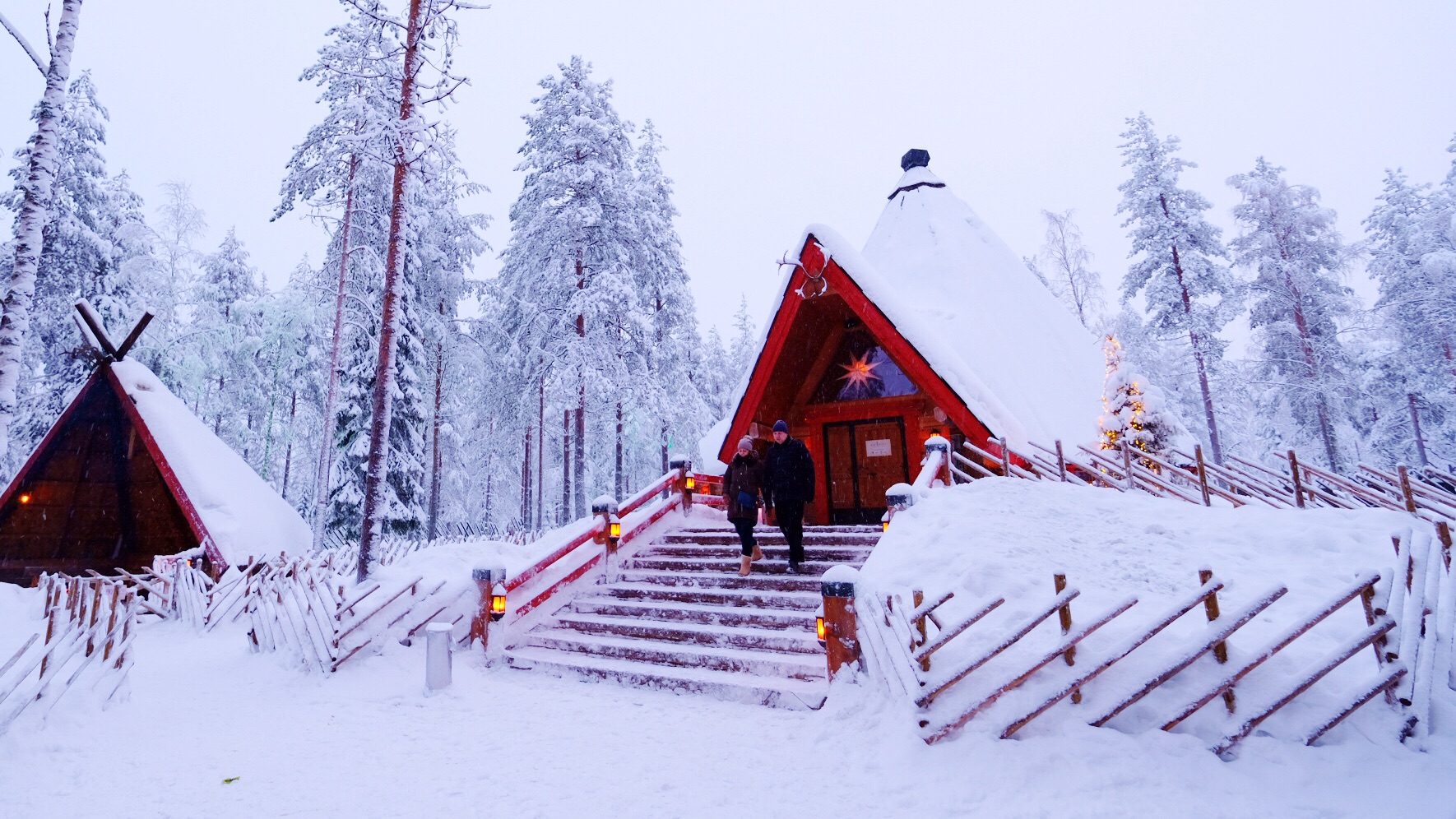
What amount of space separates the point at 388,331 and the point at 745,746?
868 cm

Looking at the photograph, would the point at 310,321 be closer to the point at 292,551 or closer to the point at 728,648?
the point at 292,551

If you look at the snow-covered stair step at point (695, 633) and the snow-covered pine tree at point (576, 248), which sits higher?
the snow-covered pine tree at point (576, 248)

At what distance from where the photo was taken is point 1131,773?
3.79m

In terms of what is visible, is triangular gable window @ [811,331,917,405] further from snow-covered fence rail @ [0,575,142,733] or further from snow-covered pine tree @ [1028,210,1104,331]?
snow-covered pine tree @ [1028,210,1104,331]

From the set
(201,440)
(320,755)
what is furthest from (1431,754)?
(201,440)

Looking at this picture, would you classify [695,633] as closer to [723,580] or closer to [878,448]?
[723,580]

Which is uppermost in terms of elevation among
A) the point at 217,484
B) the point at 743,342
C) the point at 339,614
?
the point at 743,342

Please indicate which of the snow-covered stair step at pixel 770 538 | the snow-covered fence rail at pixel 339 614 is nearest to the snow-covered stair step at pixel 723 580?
the snow-covered stair step at pixel 770 538

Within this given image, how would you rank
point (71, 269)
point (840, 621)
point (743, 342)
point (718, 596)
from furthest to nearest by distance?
point (743, 342) → point (71, 269) → point (718, 596) → point (840, 621)

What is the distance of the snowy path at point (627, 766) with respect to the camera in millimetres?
3633

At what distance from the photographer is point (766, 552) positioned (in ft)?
31.0

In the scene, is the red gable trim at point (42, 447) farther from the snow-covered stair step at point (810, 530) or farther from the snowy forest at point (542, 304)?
the snow-covered stair step at point (810, 530)

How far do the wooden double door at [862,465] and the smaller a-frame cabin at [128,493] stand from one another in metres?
10.8

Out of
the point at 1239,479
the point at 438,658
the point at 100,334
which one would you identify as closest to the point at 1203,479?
the point at 1239,479
